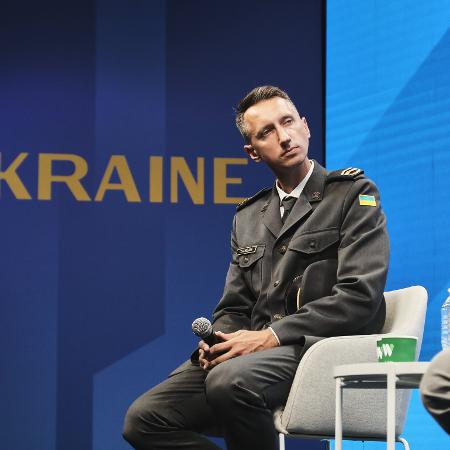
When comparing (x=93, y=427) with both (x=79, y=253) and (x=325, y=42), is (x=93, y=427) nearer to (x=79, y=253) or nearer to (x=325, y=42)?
(x=79, y=253)

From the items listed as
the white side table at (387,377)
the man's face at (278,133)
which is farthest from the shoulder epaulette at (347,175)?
the white side table at (387,377)

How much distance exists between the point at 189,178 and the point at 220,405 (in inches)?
103

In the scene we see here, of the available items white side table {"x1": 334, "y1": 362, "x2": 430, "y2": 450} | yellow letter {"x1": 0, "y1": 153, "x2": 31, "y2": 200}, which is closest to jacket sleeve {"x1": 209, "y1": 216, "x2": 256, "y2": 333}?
white side table {"x1": 334, "y1": 362, "x2": 430, "y2": 450}

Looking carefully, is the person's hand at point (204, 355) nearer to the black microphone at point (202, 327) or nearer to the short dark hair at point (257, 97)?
the black microphone at point (202, 327)

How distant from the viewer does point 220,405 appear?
2.91 metres

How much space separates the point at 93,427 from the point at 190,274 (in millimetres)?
948

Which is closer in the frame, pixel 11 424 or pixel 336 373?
pixel 336 373

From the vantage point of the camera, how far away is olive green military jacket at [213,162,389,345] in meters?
3.06

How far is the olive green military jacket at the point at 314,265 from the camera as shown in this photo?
10.0 ft

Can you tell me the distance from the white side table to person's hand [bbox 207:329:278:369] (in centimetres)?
55

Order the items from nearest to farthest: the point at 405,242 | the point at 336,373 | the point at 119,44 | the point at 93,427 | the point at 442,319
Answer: the point at 336,373 → the point at 442,319 → the point at 405,242 → the point at 93,427 → the point at 119,44

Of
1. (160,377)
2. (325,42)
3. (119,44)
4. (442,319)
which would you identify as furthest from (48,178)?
(442,319)

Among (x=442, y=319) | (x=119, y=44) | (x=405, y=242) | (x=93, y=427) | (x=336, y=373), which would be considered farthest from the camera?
(x=119, y=44)

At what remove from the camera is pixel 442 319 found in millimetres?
4453
